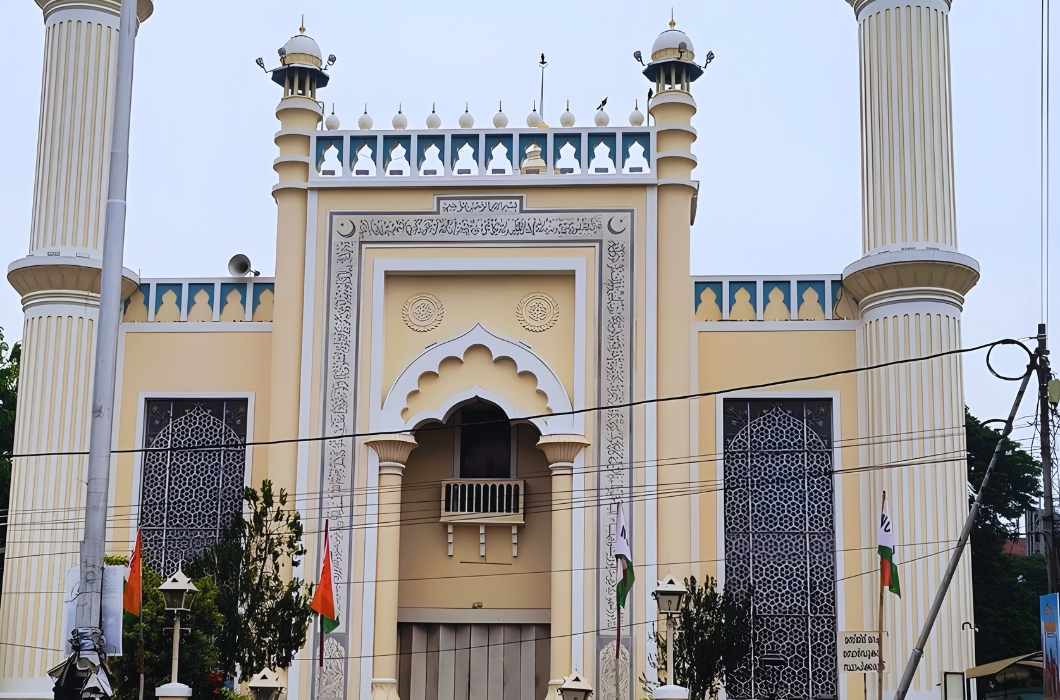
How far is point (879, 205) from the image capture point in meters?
20.1

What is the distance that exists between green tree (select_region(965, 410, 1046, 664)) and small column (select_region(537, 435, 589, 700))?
11219mm

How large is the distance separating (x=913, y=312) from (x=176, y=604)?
9.80 m

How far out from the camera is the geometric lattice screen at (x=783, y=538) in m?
19.5

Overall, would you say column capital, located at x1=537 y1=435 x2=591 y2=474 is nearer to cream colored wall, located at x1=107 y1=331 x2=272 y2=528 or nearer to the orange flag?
cream colored wall, located at x1=107 y1=331 x2=272 y2=528

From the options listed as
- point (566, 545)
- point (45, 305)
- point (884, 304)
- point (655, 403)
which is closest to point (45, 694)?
point (45, 305)

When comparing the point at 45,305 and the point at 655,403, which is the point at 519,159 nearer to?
the point at 655,403

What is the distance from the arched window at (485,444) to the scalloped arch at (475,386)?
604 millimetres

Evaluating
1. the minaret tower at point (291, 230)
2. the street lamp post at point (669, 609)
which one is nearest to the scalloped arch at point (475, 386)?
the minaret tower at point (291, 230)

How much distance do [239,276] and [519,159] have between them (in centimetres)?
415

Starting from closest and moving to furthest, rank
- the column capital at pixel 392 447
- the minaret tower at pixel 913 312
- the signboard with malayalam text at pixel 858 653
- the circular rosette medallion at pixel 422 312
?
the signboard with malayalam text at pixel 858 653 < the minaret tower at pixel 913 312 < the column capital at pixel 392 447 < the circular rosette medallion at pixel 422 312

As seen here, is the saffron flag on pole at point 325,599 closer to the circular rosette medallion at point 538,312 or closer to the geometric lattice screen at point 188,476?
the geometric lattice screen at point 188,476

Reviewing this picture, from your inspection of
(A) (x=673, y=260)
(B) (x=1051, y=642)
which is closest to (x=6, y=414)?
(A) (x=673, y=260)

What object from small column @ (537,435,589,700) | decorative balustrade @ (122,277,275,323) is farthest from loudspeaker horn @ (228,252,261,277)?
small column @ (537,435,589,700)

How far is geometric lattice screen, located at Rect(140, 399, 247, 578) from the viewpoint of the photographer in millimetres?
20406
